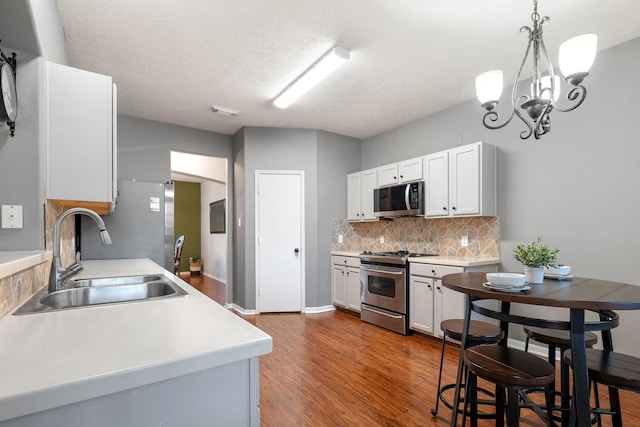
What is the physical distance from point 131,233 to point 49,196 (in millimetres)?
2175

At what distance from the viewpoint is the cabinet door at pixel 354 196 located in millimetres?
4965

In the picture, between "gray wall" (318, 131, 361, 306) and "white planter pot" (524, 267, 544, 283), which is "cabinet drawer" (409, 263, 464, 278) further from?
"gray wall" (318, 131, 361, 306)

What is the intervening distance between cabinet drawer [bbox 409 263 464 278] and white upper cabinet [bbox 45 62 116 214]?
2.96m

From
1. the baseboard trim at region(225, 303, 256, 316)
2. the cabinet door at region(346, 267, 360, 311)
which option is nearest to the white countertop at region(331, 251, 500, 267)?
the cabinet door at region(346, 267, 360, 311)

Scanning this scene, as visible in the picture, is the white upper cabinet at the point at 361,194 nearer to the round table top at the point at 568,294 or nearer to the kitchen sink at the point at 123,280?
the round table top at the point at 568,294

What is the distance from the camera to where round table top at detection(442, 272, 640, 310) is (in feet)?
4.61

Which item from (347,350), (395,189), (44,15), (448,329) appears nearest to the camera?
(44,15)

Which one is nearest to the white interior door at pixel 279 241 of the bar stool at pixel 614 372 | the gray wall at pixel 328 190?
the gray wall at pixel 328 190

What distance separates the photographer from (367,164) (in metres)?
5.33

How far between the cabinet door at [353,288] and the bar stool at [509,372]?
108 inches

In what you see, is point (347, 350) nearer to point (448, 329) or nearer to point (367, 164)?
Answer: point (448, 329)

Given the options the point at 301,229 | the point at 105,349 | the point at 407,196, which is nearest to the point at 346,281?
the point at 301,229

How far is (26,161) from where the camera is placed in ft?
5.11

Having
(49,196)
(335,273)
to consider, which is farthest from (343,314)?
(49,196)
